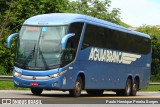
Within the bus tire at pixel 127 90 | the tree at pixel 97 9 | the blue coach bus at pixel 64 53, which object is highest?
the tree at pixel 97 9

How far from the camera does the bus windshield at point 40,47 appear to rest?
20562 millimetres

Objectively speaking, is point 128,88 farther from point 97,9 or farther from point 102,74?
point 97,9

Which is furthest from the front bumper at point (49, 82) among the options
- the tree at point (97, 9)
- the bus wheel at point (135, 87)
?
the tree at point (97, 9)

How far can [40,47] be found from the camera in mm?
20766

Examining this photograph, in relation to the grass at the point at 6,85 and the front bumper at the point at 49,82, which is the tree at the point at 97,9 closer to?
the grass at the point at 6,85

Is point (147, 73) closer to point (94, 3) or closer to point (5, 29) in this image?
point (5, 29)

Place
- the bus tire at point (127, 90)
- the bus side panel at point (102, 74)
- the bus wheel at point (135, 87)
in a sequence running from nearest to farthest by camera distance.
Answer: the bus side panel at point (102, 74), the bus tire at point (127, 90), the bus wheel at point (135, 87)

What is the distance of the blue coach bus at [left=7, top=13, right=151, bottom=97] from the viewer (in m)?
20.6

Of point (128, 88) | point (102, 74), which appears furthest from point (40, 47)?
point (128, 88)

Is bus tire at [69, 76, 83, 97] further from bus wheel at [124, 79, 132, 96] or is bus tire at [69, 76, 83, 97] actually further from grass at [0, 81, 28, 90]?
grass at [0, 81, 28, 90]

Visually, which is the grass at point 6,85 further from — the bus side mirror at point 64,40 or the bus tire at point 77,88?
the bus side mirror at point 64,40

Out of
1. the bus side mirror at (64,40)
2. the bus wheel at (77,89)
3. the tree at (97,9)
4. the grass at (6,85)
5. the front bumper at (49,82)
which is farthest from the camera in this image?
the tree at (97,9)

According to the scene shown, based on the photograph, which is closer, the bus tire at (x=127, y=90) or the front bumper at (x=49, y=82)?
the front bumper at (x=49, y=82)

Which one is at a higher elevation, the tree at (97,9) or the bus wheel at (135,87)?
the tree at (97,9)
